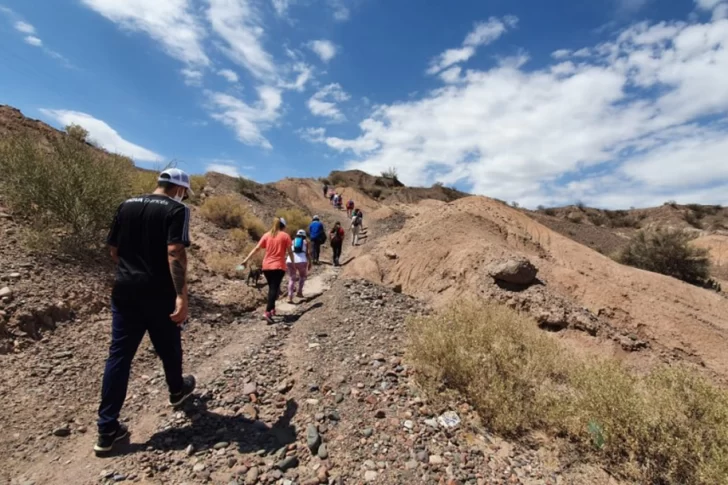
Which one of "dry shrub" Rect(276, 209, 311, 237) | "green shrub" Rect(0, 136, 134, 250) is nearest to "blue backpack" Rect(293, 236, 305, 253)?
"green shrub" Rect(0, 136, 134, 250)

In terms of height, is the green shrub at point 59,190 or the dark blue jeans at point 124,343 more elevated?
the green shrub at point 59,190

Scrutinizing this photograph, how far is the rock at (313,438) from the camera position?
308 cm

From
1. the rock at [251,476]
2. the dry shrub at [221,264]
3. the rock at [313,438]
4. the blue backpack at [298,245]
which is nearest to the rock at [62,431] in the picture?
the rock at [251,476]

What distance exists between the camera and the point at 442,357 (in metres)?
4.10

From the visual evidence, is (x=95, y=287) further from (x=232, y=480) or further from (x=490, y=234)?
(x=490, y=234)

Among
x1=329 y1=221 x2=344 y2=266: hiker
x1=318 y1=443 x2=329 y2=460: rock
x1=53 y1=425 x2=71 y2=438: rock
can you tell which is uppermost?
x1=329 y1=221 x2=344 y2=266: hiker

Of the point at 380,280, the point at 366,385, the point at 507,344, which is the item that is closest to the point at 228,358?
the point at 366,385

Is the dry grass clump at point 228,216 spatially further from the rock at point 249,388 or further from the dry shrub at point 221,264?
the rock at point 249,388

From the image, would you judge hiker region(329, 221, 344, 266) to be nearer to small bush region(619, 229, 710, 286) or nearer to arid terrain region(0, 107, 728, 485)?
arid terrain region(0, 107, 728, 485)

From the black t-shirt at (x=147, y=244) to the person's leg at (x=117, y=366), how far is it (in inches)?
6.7

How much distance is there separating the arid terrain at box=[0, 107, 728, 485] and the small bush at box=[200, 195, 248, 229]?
4758 millimetres

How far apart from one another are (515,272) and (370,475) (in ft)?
20.5

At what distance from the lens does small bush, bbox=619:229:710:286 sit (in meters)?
13.2

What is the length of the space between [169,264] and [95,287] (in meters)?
3.75
